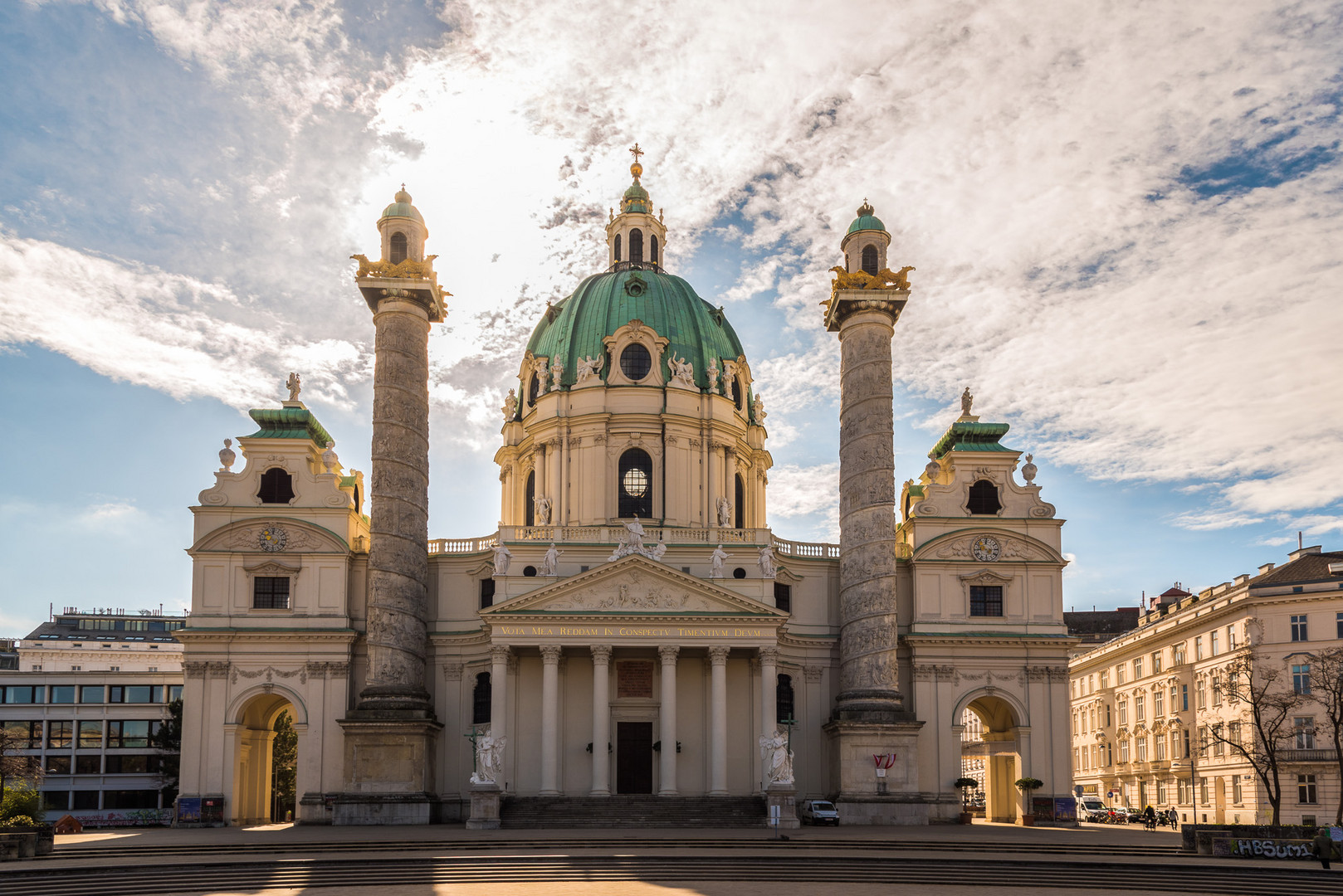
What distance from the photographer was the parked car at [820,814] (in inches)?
1908

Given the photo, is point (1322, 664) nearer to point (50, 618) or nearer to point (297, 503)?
point (297, 503)

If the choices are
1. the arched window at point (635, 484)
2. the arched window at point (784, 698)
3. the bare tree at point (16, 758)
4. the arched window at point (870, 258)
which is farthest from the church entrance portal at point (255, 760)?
the arched window at point (870, 258)

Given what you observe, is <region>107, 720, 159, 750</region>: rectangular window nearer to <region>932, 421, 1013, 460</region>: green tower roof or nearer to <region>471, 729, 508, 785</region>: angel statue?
<region>471, 729, 508, 785</region>: angel statue

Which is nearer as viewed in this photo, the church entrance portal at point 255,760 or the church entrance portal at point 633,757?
the church entrance portal at point 633,757

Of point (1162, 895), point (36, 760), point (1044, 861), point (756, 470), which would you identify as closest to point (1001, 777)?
point (756, 470)

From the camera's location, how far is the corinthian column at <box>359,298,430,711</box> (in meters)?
52.2

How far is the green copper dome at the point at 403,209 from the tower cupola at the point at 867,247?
18.9m

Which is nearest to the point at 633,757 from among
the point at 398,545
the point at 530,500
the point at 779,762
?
the point at 779,762

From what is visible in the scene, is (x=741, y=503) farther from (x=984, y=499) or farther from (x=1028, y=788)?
(x=1028, y=788)

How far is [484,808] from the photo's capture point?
46.1 m

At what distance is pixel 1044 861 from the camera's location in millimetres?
34031

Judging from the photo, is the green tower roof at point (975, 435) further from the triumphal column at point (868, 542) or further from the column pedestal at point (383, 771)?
the column pedestal at point (383, 771)

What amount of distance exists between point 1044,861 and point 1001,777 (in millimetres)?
25749

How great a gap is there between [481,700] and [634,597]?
9.60 metres
